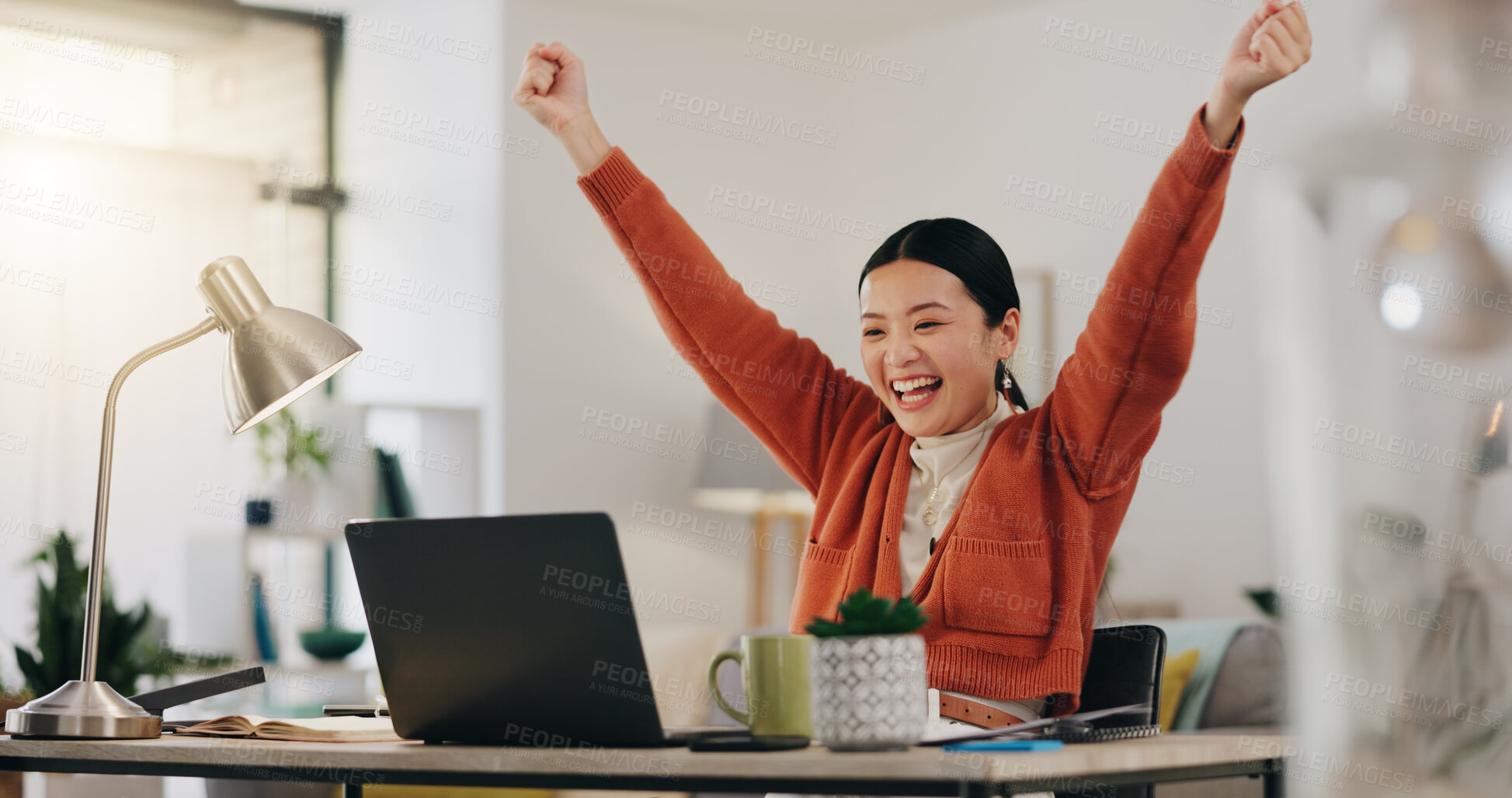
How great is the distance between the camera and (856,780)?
2.74 feet

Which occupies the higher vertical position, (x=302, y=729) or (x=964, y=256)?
(x=964, y=256)

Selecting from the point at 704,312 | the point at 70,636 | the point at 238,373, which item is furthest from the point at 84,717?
the point at 70,636

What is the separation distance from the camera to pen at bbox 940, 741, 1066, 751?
0.88 meters

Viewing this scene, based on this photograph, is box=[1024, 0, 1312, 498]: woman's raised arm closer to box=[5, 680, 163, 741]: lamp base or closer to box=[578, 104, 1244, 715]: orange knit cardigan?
box=[578, 104, 1244, 715]: orange knit cardigan

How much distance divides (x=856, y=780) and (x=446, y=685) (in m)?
0.37

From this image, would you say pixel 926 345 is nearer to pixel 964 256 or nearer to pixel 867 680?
pixel 964 256

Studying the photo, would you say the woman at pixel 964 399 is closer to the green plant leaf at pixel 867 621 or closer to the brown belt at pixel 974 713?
the brown belt at pixel 974 713

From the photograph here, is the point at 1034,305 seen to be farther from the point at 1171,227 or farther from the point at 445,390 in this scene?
the point at 1171,227

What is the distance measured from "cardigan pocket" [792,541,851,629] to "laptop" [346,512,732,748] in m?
0.37

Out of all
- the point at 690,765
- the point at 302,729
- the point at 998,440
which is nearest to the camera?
the point at 690,765

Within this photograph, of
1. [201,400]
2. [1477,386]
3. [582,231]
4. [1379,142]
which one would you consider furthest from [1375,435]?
[201,400]

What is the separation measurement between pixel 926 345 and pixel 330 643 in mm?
2894

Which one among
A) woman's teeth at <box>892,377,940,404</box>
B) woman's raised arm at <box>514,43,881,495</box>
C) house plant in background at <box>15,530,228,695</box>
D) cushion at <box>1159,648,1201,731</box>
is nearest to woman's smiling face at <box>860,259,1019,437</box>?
woman's teeth at <box>892,377,940,404</box>

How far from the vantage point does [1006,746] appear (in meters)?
0.89
